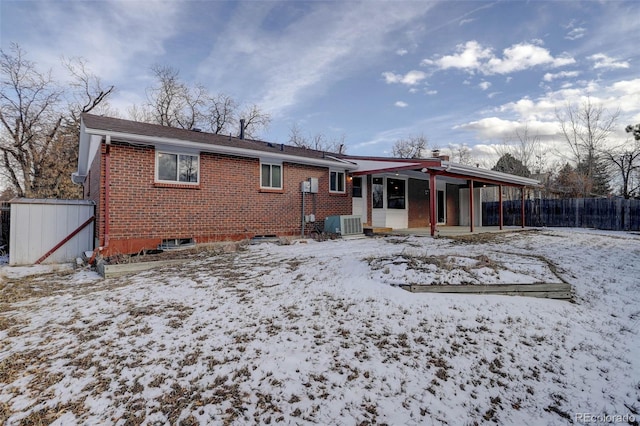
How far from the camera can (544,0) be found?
1005cm

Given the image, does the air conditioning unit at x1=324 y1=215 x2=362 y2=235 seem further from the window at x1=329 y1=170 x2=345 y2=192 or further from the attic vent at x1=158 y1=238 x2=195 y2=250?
the attic vent at x1=158 y1=238 x2=195 y2=250

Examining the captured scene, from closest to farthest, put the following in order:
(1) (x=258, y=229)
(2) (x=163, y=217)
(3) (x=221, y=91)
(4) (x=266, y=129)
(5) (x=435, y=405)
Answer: (5) (x=435, y=405) < (2) (x=163, y=217) < (1) (x=258, y=229) < (3) (x=221, y=91) < (4) (x=266, y=129)

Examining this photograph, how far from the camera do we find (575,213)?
16.7 metres

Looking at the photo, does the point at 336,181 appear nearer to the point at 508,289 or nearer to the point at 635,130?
the point at 508,289

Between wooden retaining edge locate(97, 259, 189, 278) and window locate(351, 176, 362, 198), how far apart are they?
26.2ft

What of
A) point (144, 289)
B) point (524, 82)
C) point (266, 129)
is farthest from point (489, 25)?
point (266, 129)

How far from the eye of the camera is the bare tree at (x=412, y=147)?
38375mm

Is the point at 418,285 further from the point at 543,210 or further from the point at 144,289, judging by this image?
the point at 543,210

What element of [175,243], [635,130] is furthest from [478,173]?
[635,130]

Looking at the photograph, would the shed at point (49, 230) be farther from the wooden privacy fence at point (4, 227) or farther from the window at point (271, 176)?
the window at point (271, 176)

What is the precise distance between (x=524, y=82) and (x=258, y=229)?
16.6m

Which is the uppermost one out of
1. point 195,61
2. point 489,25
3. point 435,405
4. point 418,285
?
point 195,61

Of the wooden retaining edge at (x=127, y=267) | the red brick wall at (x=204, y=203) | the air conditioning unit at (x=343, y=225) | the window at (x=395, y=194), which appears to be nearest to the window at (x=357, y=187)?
the window at (x=395, y=194)

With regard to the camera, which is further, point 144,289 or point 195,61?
point 195,61
